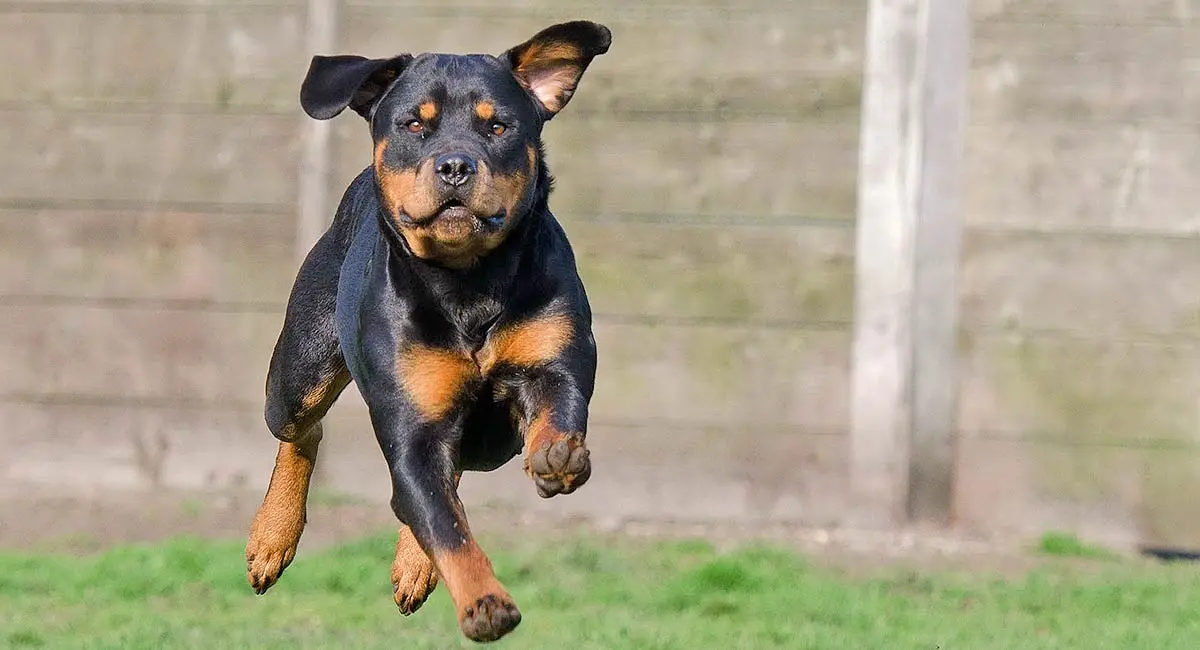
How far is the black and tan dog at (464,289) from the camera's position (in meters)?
3.94

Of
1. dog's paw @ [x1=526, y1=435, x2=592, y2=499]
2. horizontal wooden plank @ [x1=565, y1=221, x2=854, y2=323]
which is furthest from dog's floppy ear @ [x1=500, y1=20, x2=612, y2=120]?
horizontal wooden plank @ [x1=565, y1=221, x2=854, y2=323]

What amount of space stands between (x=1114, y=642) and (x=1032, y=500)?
2.41 meters

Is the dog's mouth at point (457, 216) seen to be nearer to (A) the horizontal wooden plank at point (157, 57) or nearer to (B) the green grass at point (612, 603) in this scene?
(B) the green grass at point (612, 603)

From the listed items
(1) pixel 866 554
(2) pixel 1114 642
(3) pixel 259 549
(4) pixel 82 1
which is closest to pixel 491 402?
(3) pixel 259 549

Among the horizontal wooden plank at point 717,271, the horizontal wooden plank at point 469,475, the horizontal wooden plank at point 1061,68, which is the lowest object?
the horizontal wooden plank at point 469,475

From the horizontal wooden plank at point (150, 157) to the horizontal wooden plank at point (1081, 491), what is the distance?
129 inches

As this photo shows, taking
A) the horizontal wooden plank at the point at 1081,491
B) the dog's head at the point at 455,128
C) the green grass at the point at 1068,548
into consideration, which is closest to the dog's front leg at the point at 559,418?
the dog's head at the point at 455,128

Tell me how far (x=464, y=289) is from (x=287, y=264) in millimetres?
4461

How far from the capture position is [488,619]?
12.2 ft

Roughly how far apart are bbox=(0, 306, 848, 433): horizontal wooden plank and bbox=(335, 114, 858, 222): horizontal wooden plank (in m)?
0.53

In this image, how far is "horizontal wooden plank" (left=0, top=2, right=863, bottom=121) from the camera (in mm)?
8195

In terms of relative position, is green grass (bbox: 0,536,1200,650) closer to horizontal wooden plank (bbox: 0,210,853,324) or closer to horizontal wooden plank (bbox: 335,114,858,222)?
horizontal wooden plank (bbox: 0,210,853,324)

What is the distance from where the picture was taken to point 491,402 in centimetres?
422

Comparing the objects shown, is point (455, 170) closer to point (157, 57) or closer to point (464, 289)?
point (464, 289)
